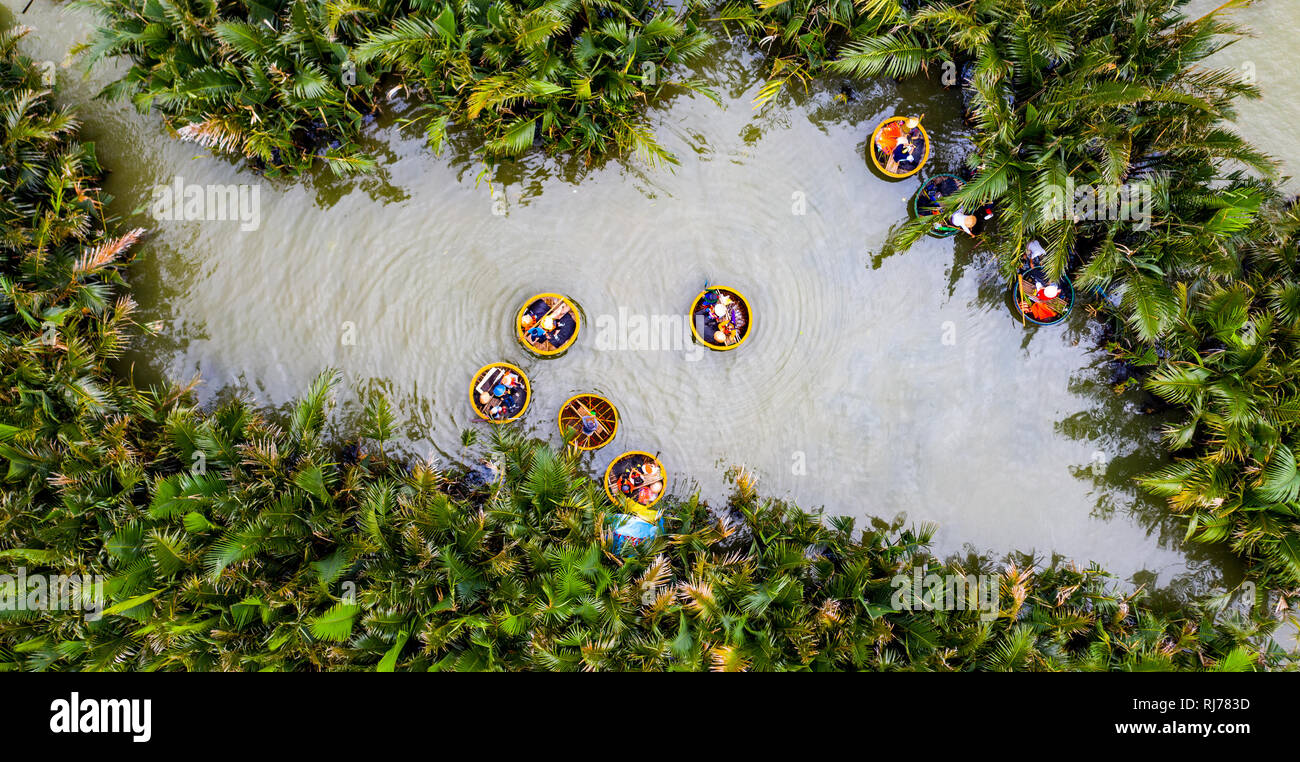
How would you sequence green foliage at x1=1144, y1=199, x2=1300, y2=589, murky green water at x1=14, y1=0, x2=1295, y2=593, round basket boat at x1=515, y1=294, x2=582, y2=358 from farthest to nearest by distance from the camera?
murky green water at x1=14, y1=0, x2=1295, y2=593 < round basket boat at x1=515, y1=294, x2=582, y2=358 < green foliage at x1=1144, y1=199, x2=1300, y2=589

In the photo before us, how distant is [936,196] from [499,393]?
5808mm

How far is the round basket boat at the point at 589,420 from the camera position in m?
7.29

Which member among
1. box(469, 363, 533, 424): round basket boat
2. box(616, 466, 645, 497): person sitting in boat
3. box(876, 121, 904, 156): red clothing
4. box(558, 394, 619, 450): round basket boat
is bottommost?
box(616, 466, 645, 497): person sitting in boat

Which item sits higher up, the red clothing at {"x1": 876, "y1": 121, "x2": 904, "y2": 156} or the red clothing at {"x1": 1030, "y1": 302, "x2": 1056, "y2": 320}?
the red clothing at {"x1": 876, "y1": 121, "x2": 904, "y2": 156}

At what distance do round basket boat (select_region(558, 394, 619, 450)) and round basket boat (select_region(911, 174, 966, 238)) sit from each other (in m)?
4.47

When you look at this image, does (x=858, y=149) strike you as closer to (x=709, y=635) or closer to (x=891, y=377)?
(x=891, y=377)

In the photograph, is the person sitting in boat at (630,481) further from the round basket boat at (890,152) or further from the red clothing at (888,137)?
the red clothing at (888,137)

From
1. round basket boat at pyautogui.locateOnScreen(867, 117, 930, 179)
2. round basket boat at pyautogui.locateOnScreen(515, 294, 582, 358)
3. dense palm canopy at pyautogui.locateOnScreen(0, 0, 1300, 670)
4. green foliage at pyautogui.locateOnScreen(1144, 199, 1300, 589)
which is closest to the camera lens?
dense palm canopy at pyautogui.locateOnScreen(0, 0, 1300, 670)

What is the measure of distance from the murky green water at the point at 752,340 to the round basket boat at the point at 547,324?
0.71ft

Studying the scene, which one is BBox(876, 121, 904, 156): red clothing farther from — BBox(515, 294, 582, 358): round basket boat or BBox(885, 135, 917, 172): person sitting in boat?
BBox(515, 294, 582, 358): round basket boat

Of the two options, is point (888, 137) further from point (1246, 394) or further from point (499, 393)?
point (499, 393)

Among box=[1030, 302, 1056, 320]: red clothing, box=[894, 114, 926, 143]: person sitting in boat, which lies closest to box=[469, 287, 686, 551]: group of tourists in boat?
box=[894, 114, 926, 143]: person sitting in boat

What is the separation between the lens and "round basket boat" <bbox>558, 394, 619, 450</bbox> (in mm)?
7289
